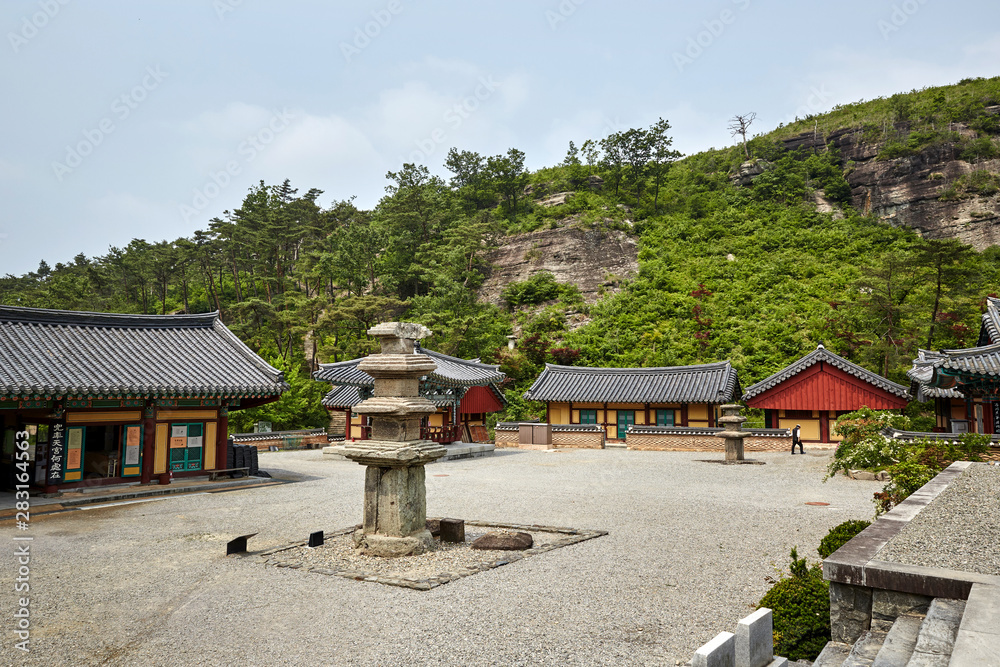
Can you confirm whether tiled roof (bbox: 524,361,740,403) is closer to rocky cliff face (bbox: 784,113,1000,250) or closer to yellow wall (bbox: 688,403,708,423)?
yellow wall (bbox: 688,403,708,423)

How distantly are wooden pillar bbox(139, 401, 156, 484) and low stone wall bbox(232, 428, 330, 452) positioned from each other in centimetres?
1505

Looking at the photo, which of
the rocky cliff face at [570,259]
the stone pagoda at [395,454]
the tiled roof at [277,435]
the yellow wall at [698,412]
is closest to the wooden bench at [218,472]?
the stone pagoda at [395,454]

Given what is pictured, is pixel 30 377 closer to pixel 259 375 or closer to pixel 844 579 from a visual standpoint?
pixel 259 375

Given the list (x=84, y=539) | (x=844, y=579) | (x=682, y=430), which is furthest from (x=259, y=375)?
(x=682, y=430)

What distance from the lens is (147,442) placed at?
17875mm

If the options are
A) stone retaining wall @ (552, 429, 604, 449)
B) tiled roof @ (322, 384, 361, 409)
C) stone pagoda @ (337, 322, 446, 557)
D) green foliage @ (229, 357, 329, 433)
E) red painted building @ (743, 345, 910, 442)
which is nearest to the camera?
stone pagoda @ (337, 322, 446, 557)

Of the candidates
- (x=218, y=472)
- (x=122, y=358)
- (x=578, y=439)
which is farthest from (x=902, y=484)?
(x=578, y=439)

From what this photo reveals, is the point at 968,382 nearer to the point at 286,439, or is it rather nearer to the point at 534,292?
the point at 286,439

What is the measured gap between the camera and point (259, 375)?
20172mm

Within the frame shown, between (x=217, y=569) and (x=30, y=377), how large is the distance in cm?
1048

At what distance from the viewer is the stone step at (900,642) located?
4.08 meters

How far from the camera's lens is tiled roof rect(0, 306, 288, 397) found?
15984mm

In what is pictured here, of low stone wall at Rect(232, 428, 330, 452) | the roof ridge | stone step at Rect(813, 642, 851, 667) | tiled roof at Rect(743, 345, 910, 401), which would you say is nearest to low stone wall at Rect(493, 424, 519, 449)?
low stone wall at Rect(232, 428, 330, 452)

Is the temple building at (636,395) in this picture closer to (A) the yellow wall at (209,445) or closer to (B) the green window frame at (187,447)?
(A) the yellow wall at (209,445)
